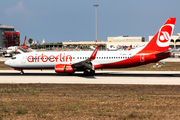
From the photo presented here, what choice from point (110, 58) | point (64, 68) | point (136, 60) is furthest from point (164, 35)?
point (64, 68)

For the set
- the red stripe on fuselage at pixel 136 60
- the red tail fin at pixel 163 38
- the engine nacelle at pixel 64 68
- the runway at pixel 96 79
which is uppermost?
the red tail fin at pixel 163 38

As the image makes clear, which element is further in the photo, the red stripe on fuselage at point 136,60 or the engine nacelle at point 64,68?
the red stripe on fuselage at point 136,60

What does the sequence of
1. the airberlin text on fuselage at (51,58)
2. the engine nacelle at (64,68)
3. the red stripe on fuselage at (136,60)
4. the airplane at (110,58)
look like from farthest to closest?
1. the airberlin text on fuselage at (51,58)
2. the airplane at (110,58)
3. the red stripe on fuselage at (136,60)
4. the engine nacelle at (64,68)

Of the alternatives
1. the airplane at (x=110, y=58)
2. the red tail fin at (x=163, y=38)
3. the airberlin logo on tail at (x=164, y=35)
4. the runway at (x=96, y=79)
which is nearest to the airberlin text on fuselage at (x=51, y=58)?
the airplane at (x=110, y=58)

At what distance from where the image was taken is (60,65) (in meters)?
34.4

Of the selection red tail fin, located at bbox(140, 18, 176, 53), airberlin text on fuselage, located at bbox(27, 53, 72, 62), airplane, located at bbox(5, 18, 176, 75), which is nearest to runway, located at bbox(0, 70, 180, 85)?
airplane, located at bbox(5, 18, 176, 75)

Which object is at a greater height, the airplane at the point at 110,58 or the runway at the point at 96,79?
the airplane at the point at 110,58

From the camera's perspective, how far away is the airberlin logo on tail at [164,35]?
35969mm

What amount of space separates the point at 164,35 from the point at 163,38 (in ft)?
1.47

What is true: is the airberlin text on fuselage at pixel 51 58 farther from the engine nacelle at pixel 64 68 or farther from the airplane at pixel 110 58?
the engine nacelle at pixel 64 68

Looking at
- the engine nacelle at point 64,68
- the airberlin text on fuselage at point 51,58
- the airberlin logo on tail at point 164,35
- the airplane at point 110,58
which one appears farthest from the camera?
the airberlin text on fuselage at point 51,58

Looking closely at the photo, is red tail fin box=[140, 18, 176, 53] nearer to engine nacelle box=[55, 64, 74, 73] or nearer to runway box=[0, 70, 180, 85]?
runway box=[0, 70, 180, 85]

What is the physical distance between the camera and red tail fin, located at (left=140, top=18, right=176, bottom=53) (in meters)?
36.0

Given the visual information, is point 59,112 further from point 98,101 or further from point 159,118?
point 159,118
